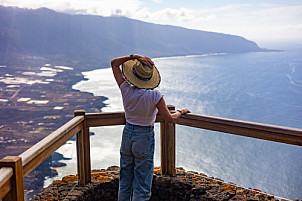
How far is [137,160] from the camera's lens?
2334mm

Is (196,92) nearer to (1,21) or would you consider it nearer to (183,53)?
(183,53)

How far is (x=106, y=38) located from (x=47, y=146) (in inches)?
2163

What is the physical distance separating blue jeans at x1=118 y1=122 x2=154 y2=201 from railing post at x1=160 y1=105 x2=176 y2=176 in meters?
0.87

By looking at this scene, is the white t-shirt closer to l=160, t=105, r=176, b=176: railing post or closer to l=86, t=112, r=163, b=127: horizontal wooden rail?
l=86, t=112, r=163, b=127: horizontal wooden rail

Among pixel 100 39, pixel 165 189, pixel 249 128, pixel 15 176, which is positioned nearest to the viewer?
pixel 15 176

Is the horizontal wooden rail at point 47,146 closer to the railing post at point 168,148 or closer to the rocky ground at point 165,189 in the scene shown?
the rocky ground at point 165,189

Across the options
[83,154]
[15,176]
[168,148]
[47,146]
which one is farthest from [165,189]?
[15,176]

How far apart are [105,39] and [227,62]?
2334 centimetres

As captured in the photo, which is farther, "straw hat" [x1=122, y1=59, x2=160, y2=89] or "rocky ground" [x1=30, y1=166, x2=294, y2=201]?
"rocky ground" [x1=30, y1=166, x2=294, y2=201]

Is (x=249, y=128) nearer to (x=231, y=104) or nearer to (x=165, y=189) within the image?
(x=165, y=189)

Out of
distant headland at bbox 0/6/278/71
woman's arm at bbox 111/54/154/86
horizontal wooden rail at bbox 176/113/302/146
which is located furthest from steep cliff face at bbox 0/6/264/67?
woman's arm at bbox 111/54/154/86

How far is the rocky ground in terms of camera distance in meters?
2.97

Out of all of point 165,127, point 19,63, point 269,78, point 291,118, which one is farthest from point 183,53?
point 165,127

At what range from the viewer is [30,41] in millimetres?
46000
